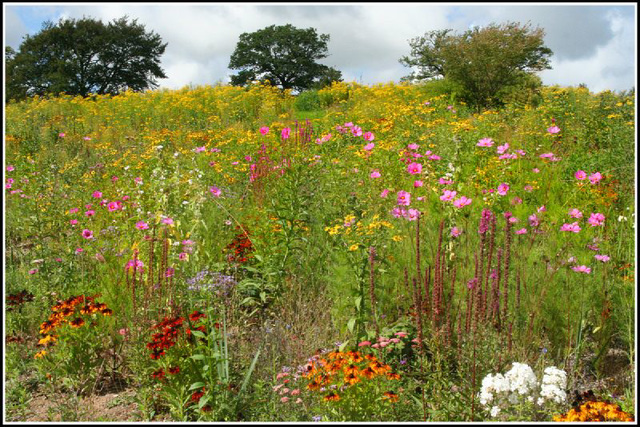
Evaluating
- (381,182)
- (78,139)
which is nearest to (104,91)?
A: (78,139)

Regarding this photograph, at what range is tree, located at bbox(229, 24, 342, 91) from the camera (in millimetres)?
29016

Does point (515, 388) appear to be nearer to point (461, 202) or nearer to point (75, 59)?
point (461, 202)

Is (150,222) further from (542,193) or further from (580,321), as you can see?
(542,193)

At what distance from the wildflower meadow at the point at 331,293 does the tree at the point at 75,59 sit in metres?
22.0

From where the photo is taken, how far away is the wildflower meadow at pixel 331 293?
2.33 metres

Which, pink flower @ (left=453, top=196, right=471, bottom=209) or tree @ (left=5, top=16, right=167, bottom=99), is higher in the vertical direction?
tree @ (left=5, top=16, right=167, bottom=99)

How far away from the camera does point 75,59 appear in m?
25.8

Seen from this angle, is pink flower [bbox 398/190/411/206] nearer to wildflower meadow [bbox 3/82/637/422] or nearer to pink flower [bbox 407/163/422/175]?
wildflower meadow [bbox 3/82/637/422]

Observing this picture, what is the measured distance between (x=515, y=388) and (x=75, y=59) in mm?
28092

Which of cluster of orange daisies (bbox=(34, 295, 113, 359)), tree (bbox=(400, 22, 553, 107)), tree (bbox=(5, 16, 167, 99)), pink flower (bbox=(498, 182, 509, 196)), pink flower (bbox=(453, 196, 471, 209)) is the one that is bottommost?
cluster of orange daisies (bbox=(34, 295, 113, 359))

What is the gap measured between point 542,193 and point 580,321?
238 centimetres

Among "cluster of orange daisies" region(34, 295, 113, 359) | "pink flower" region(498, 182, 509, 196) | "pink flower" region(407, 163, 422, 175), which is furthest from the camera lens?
"pink flower" region(407, 163, 422, 175)

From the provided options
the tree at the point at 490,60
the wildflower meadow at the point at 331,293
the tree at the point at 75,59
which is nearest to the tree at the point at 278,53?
the tree at the point at 75,59

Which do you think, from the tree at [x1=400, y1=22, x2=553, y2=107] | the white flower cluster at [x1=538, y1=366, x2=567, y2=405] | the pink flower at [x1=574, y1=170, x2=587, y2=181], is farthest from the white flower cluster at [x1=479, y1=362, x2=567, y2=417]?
the tree at [x1=400, y1=22, x2=553, y2=107]
